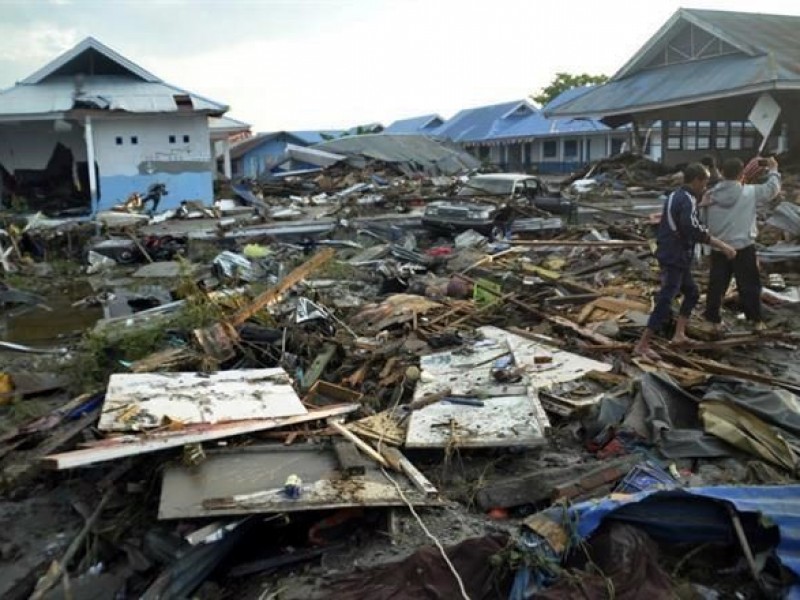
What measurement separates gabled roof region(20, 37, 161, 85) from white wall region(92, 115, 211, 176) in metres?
2.43

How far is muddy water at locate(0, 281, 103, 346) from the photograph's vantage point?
10320mm

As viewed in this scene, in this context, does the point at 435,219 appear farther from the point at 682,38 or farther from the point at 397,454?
the point at 682,38

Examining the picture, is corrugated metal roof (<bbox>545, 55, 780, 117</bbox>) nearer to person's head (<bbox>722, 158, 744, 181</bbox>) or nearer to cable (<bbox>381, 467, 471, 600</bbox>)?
person's head (<bbox>722, 158, 744, 181</bbox>)

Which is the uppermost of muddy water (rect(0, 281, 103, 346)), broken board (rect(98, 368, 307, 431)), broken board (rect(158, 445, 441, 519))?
broken board (rect(98, 368, 307, 431))

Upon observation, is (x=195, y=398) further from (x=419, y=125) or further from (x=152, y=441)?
(x=419, y=125)

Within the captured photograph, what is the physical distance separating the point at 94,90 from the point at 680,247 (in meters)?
21.5

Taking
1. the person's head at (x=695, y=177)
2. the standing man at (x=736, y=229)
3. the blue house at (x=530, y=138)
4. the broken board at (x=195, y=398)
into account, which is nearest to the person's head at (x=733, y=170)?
the standing man at (x=736, y=229)

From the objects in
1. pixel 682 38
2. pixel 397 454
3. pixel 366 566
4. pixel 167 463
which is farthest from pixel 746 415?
pixel 682 38

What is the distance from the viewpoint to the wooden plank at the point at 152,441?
447 cm

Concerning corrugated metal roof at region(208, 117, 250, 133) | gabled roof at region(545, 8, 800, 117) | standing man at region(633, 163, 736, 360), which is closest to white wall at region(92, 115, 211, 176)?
corrugated metal roof at region(208, 117, 250, 133)

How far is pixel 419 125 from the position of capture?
2277 inches

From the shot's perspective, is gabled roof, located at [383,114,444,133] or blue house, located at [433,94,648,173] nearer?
A: blue house, located at [433,94,648,173]

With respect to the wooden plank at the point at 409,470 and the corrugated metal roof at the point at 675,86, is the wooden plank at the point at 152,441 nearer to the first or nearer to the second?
the wooden plank at the point at 409,470

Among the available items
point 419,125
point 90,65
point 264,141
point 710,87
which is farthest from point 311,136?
point 710,87
